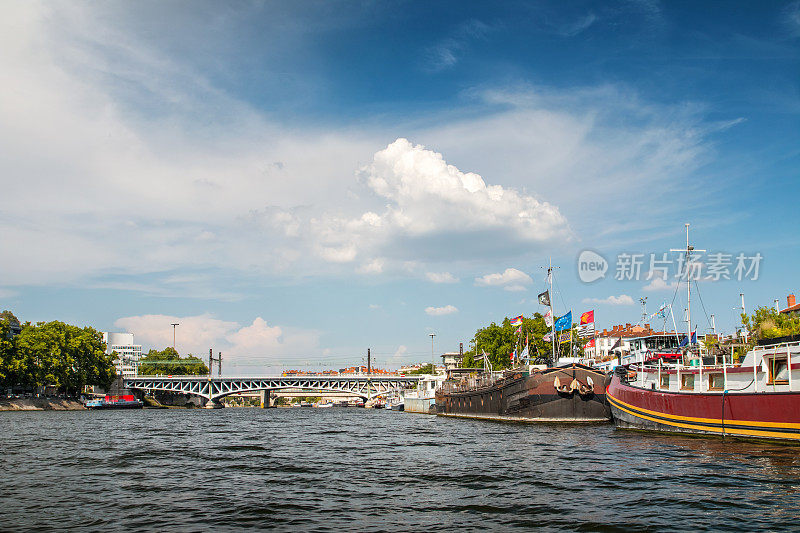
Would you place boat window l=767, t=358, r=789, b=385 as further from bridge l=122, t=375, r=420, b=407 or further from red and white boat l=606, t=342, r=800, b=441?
bridge l=122, t=375, r=420, b=407

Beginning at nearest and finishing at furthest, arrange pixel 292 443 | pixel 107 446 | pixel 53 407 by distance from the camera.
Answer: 1. pixel 107 446
2. pixel 292 443
3. pixel 53 407

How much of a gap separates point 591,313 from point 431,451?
52.0 m

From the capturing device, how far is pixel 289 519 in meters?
15.4

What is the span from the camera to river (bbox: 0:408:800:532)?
49.4 ft

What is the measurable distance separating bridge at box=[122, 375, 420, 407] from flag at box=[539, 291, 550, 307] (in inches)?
4044

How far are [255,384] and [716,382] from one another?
150009 mm

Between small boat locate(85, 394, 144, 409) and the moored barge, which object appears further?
small boat locate(85, 394, 144, 409)

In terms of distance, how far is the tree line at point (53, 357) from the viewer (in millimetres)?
100000

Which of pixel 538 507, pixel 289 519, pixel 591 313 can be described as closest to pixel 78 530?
pixel 289 519

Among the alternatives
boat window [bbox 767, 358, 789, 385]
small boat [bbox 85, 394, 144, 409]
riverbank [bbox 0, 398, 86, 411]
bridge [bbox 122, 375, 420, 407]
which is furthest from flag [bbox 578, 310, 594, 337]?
small boat [bbox 85, 394, 144, 409]

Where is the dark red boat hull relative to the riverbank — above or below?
above

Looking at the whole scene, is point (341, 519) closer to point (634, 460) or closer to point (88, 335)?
point (634, 460)

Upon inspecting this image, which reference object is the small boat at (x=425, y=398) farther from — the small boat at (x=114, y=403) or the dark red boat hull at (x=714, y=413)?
the dark red boat hull at (x=714, y=413)

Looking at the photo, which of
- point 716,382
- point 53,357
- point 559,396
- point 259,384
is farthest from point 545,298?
point 259,384
